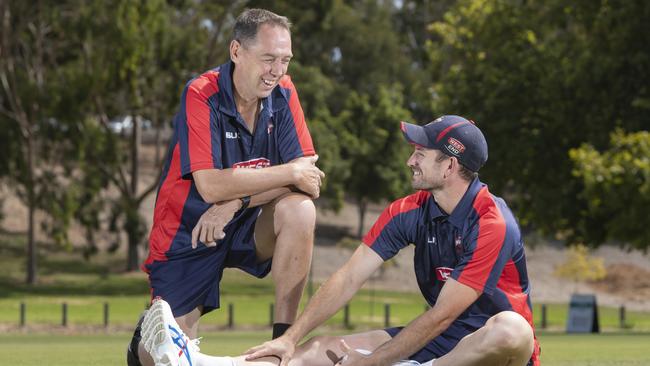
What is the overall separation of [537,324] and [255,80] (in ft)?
112

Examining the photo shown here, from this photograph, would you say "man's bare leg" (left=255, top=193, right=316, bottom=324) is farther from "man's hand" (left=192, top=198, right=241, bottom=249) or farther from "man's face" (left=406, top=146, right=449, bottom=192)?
"man's face" (left=406, top=146, right=449, bottom=192)

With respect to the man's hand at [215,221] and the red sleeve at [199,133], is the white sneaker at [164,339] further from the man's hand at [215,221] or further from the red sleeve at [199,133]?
the red sleeve at [199,133]

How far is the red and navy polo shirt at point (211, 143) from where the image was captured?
775 centimetres

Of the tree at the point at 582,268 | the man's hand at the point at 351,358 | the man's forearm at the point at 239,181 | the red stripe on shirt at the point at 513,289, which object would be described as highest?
the man's forearm at the point at 239,181

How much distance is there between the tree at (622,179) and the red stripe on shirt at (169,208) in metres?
23.5

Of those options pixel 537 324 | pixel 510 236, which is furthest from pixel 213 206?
pixel 537 324

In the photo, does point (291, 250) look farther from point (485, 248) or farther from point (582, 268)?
point (582, 268)

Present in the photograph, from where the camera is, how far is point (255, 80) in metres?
7.77

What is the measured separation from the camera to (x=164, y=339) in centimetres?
656

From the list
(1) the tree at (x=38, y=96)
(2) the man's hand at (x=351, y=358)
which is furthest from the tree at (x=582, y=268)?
(2) the man's hand at (x=351, y=358)

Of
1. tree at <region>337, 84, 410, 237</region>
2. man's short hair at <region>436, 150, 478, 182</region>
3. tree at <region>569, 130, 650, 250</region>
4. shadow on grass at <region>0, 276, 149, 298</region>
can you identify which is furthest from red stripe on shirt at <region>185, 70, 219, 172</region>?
tree at <region>337, 84, 410, 237</region>

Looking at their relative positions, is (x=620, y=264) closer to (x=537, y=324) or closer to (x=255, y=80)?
(x=537, y=324)

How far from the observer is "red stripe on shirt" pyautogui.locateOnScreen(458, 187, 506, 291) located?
6.93 metres

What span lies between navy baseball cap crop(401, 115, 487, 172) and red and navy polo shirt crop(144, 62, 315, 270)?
44.8 inches
